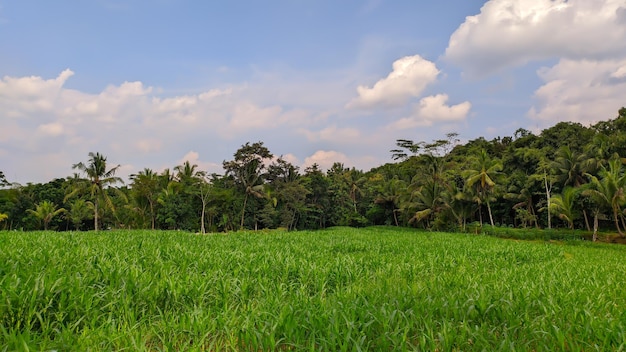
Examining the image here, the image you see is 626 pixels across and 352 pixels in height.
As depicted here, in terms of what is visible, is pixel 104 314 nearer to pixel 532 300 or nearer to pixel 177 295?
pixel 177 295

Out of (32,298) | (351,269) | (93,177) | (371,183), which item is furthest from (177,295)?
(371,183)

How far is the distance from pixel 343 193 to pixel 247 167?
56.0ft

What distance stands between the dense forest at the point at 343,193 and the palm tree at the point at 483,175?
0.10 metres

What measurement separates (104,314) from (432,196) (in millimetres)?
37821

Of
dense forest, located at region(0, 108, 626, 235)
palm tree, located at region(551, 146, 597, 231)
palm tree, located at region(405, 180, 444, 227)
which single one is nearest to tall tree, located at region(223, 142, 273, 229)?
dense forest, located at region(0, 108, 626, 235)

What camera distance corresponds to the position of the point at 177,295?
475 centimetres

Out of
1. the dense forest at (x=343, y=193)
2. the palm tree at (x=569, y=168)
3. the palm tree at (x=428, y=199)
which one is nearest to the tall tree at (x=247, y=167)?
the dense forest at (x=343, y=193)

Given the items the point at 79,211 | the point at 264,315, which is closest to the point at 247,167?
the point at 79,211

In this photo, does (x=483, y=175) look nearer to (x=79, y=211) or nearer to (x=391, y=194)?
(x=391, y=194)

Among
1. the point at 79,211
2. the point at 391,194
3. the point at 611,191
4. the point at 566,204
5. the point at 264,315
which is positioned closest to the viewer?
the point at 264,315

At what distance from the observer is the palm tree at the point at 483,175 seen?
3191cm

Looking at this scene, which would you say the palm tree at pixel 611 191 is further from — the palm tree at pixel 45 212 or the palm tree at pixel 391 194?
the palm tree at pixel 45 212

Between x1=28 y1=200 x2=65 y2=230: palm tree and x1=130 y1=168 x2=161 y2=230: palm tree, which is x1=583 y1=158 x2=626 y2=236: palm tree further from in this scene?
x1=28 y1=200 x2=65 y2=230: palm tree

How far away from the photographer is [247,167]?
41.2 meters
